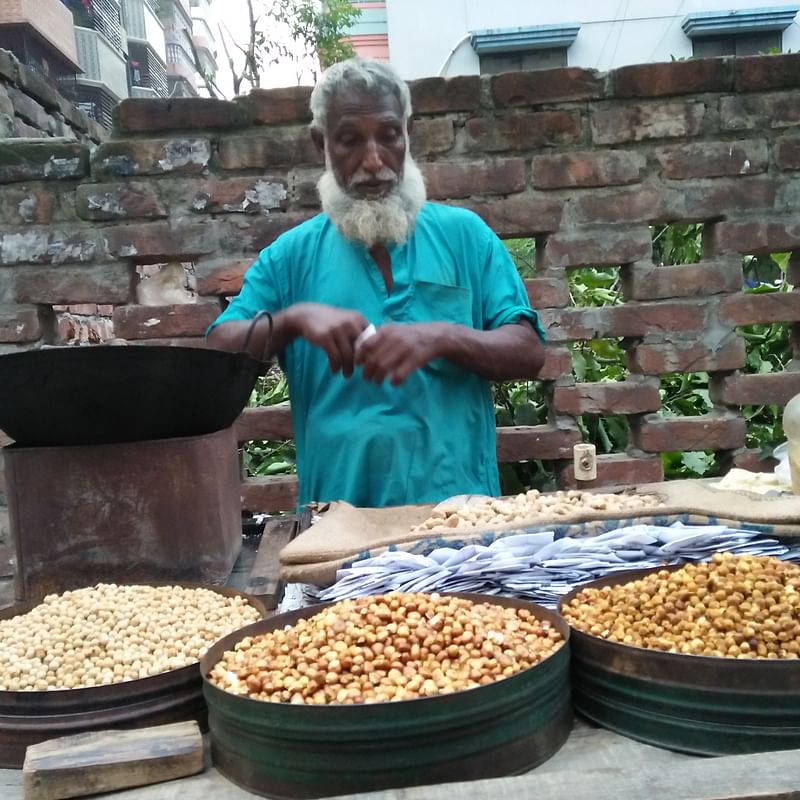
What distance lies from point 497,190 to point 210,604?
183 centimetres

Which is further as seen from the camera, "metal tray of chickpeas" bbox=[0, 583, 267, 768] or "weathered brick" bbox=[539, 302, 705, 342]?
"weathered brick" bbox=[539, 302, 705, 342]

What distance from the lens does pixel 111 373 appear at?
4.77 ft

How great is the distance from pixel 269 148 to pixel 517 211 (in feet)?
2.80

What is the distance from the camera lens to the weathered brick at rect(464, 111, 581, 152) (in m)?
2.69

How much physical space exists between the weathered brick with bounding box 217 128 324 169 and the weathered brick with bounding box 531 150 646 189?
29.2 inches

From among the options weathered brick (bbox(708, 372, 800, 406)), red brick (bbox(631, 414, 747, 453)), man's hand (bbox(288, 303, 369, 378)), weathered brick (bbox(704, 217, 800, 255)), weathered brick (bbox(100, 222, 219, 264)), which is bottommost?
red brick (bbox(631, 414, 747, 453))

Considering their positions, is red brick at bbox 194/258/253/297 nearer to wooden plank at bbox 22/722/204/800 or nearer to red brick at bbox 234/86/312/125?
red brick at bbox 234/86/312/125

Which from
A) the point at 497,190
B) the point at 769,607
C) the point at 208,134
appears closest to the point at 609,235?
the point at 497,190

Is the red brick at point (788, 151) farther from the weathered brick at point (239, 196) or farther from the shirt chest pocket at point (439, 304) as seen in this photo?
the weathered brick at point (239, 196)

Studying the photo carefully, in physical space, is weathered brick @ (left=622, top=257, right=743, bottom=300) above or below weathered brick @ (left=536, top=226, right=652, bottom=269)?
below

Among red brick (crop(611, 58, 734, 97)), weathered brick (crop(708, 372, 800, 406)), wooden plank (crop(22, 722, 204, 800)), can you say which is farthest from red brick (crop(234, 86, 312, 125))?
wooden plank (crop(22, 722, 204, 800))

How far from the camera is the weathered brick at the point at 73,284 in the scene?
106 inches

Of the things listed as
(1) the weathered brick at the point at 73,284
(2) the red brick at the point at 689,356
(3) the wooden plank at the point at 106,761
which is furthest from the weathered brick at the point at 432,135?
(3) the wooden plank at the point at 106,761

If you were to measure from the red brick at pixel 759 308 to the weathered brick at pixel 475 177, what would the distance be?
81cm
